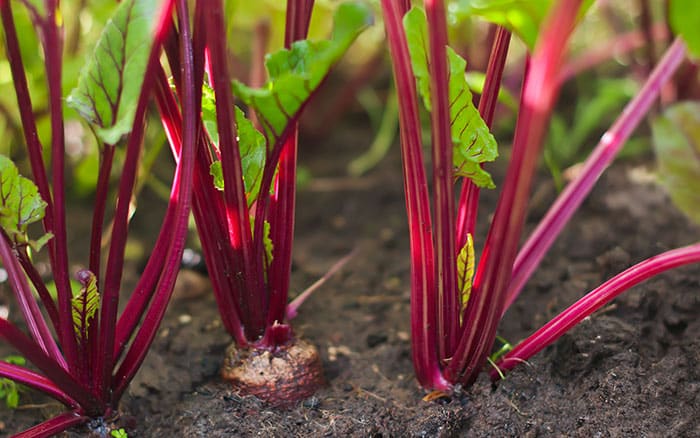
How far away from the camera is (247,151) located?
778 millimetres

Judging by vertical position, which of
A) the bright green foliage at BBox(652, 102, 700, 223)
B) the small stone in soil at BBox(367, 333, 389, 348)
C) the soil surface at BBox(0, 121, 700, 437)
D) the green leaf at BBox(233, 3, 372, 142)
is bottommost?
the small stone in soil at BBox(367, 333, 389, 348)

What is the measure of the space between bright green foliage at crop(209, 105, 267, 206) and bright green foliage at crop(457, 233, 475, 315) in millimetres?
255

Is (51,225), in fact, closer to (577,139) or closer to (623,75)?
(577,139)

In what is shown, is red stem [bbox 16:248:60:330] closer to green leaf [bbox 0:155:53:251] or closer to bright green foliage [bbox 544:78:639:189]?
green leaf [bbox 0:155:53:251]

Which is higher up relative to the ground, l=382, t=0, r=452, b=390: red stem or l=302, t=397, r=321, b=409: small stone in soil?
l=382, t=0, r=452, b=390: red stem

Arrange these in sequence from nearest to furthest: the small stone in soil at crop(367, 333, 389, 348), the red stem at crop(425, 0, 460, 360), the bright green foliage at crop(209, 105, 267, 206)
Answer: the red stem at crop(425, 0, 460, 360), the bright green foliage at crop(209, 105, 267, 206), the small stone in soil at crop(367, 333, 389, 348)

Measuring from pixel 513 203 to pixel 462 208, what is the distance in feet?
0.59

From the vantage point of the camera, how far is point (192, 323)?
104cm

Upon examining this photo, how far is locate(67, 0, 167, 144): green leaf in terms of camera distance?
67 cm

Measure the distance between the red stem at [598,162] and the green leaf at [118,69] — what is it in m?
0.51

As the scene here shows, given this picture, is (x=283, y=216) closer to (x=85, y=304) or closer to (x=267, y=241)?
(x=267, y=241)

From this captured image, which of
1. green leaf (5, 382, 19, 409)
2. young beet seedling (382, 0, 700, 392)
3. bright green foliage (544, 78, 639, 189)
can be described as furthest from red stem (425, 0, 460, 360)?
bright green foliage (544, 78, 639, 189)

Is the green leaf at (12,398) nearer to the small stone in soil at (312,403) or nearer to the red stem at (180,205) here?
the red stem at (180,205)

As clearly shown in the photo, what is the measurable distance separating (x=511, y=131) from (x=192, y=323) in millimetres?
998
